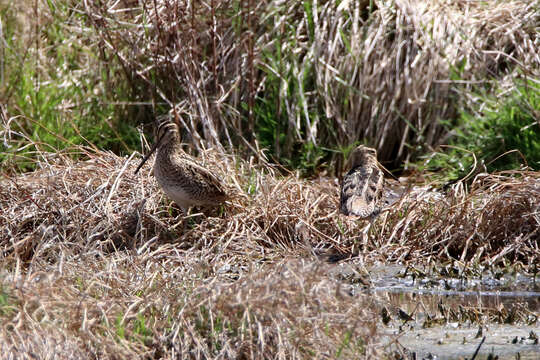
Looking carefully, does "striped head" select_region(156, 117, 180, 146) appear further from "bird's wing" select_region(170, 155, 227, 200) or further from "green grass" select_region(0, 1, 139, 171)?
"green grass" select_region(0, 1, 139, 171)

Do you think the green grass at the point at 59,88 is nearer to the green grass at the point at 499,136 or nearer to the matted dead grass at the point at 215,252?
the matted dead grass at the point at 215,252

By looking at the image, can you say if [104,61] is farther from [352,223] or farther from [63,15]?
[352,223]

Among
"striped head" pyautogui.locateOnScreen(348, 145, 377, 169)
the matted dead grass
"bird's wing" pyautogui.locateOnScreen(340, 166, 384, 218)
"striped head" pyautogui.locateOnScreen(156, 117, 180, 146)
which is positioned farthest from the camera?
"striped head" pyautogui.locateOnScreen(348, 145, 377, 169)

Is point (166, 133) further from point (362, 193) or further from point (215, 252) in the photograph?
point (362, 193)

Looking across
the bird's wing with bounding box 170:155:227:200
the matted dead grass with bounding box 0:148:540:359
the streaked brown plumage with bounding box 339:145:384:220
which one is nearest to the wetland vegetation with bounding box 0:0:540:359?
the matted dead grass with bounding box 0:148:540:359

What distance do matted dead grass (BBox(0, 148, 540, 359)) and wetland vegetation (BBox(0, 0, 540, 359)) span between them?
0.02 m

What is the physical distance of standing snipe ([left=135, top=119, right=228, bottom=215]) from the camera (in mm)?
6621

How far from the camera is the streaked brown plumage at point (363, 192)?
6.50 meters

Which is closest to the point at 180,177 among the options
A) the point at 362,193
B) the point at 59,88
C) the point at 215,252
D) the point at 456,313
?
the point at 215,252

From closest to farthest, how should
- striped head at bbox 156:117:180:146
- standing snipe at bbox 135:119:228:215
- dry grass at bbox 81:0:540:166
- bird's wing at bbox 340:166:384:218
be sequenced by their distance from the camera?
bird's wing at bbox 340:166:384:218, standing snipe at bbox 135:119:228:215, striped head at bbox 156:117:180:146, dry grass at bbox 81:0:540:166

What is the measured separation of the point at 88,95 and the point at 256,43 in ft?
5.01

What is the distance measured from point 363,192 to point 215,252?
1.04 meters

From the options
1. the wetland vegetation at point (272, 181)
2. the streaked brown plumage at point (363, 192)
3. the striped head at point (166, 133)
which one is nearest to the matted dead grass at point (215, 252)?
the wetland vegetation at point (272, 181)

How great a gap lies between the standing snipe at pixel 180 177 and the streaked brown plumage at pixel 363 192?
82 centimetres
